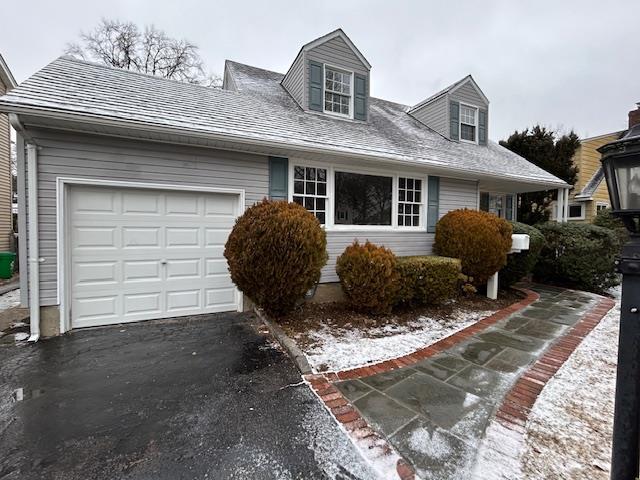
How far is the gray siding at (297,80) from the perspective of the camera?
7.22 metres

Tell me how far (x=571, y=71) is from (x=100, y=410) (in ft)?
63.7

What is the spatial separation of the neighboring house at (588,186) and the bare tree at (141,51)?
19573mm

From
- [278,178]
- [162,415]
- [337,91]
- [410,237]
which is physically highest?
[337,91]

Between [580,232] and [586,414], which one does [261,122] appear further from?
[580,232]

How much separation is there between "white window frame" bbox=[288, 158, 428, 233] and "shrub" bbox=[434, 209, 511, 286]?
874 mm

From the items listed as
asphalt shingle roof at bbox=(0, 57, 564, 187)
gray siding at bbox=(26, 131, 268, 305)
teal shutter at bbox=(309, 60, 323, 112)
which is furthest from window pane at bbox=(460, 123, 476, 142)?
gray siding at bbox=(26, 131, 268, 305)

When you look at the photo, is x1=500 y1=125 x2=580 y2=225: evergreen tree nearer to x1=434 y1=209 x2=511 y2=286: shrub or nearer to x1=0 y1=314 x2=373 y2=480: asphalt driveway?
x1=434 y1=209 x2=511 y2=286: shrub

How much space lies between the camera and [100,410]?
2.58m

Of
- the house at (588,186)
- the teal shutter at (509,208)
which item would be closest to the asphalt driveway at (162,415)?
the teal shutter at (509,208)

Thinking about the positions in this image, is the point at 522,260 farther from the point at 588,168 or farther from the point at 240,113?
the point at 588,168

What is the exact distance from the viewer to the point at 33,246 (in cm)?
402

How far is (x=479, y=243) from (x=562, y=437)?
428cm

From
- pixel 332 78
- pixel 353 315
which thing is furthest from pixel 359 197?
pixel 332 78

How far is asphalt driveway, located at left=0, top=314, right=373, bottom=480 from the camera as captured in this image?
197cm
